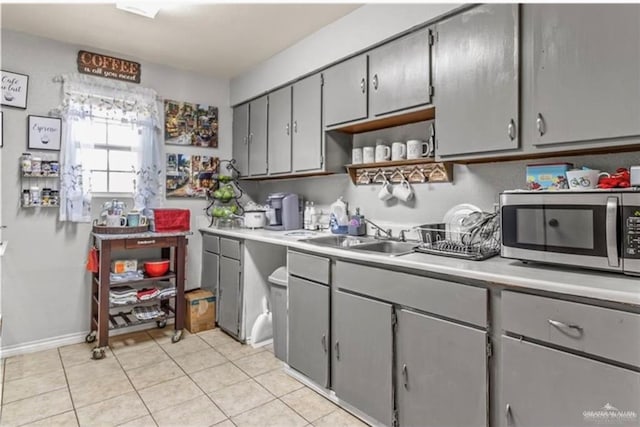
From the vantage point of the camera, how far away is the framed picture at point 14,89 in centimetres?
268

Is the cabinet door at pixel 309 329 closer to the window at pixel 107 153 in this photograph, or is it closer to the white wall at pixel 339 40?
the white wall at pixel 339 40

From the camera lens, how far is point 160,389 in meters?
2.25

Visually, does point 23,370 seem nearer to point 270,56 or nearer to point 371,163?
point 371,163

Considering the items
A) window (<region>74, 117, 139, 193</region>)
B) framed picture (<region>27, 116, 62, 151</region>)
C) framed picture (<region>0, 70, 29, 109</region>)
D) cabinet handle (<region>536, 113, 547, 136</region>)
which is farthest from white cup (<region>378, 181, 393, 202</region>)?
framed picture (<region>0, 70, 29, 109</region>)

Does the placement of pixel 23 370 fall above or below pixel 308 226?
below

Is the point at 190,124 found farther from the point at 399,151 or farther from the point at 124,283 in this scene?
the point at 399,151

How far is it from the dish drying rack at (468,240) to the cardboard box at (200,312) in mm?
2088

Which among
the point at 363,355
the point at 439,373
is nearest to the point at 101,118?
the point at 363,355

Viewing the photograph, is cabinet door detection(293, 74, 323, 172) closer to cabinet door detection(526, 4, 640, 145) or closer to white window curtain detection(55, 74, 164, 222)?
white window curtain detection(55, 74, 164, 222)

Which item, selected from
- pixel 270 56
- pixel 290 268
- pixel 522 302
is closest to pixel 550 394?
pixel 522 302

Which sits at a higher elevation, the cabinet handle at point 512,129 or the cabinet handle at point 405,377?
the cabinet handle at point 512,129

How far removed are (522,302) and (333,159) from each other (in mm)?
1760

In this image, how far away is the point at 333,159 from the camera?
9.14ft

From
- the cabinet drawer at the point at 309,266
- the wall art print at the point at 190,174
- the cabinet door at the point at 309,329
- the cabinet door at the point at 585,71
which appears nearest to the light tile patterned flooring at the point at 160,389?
the cabinet door at the point at 309,329
